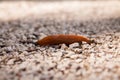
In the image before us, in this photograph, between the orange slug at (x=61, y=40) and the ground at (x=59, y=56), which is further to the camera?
the orange slug at (x=61, y=40)

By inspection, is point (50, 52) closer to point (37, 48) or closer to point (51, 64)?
point (37, 48)

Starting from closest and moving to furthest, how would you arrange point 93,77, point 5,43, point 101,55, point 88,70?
point 93,77 < point 88,70 < point 101,55 < point 5,43

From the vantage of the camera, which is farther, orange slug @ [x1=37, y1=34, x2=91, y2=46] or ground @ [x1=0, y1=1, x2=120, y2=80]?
orange slug @ [x1=37, y1=34, x2=91, y2=46]

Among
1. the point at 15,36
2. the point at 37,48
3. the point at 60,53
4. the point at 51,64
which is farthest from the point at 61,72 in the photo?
the point at 15,36

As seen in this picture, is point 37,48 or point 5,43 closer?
point 37,48

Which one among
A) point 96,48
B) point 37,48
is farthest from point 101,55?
point 37,48

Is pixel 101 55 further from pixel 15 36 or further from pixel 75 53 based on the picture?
pixel 15 36

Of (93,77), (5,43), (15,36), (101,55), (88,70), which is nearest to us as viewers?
(93,77)

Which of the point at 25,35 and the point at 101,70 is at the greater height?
the point at 25,35

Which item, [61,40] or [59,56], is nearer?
[59,56]
